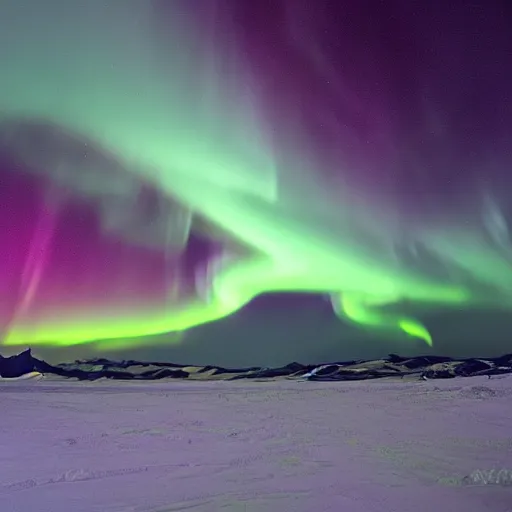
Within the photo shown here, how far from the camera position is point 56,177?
3902 mm

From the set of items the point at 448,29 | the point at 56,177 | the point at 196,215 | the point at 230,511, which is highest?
the point at 448,29

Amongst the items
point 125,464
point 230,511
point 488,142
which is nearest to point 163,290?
point 125,464

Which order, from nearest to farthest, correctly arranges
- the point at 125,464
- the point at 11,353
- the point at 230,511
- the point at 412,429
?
the point at 230,511 → the point at 125,464 → the point at 412,429 → the point at 11,353

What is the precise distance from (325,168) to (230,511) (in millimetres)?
2209

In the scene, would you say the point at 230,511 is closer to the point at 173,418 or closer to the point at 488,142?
the point at 173,418

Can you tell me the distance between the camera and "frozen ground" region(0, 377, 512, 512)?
2.59 meters

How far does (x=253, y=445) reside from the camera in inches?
122

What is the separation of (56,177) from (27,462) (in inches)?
69.3

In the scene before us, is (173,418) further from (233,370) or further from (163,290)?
(163,290)

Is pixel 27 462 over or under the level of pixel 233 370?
under

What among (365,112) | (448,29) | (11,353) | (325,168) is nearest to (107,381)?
(11,353)

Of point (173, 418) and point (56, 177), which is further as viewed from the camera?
point (56, 177)

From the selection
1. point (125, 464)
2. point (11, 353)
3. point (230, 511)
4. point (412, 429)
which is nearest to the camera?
point (230, 511)

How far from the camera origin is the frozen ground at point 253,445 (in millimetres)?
2586
